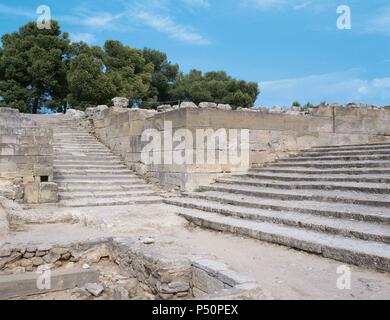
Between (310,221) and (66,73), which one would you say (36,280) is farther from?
(66,73)

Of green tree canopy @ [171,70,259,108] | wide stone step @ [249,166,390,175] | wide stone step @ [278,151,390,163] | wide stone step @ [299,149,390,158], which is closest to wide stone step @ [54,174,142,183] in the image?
wide stone step @ [249,166,390,175]

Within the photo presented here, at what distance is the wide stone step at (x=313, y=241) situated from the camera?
3.68 meters

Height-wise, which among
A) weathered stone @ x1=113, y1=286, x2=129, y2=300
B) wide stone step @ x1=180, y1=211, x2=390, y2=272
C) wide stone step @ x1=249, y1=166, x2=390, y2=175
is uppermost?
wide stone step @ x1=249, y1=166, x2=390, y2=175

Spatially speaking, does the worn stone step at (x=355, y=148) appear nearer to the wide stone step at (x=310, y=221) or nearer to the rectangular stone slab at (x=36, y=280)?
the wide stone step at (x=310, y=221)

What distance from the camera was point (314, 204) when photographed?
19.2 ft

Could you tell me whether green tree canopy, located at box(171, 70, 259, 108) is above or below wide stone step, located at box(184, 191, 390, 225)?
above

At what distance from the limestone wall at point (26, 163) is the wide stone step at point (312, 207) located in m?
3.28

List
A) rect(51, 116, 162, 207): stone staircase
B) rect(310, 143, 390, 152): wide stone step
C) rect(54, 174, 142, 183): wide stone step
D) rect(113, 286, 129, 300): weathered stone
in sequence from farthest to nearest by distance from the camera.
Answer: rect(54, 174, 142, 183): wide stone step
rect(51, 116, 162, 207): stone staircase
rect(310, 143, 390, 152): wide stone step
rect(113, 286, 129, 300): weathered stone

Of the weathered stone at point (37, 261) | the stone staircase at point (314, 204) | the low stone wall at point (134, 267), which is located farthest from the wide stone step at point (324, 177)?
the weathered stone at point (37, 261)

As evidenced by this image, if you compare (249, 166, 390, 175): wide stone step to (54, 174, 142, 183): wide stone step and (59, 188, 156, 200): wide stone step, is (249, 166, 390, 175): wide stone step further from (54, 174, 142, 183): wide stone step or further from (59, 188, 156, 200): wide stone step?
(54, 174, 142, 183): wide stone step

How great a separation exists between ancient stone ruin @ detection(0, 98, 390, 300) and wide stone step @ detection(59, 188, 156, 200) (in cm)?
3

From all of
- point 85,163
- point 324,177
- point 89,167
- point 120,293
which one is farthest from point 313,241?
point 85,163

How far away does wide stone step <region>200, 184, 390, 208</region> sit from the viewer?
530cm

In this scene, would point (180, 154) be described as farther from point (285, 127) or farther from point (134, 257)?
point (134, 257)
